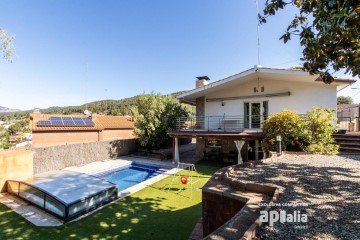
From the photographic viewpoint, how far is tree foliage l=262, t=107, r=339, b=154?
10.5 m

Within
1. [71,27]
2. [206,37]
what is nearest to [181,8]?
[206,37]

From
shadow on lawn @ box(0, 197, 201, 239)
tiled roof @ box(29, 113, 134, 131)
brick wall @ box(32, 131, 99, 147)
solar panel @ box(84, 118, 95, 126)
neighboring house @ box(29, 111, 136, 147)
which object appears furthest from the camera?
solar panel @ box(84, 118, 95, 126)

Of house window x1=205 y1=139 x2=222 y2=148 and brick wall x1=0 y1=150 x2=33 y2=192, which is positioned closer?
brick wall x1=0 y1=150 x2=33 y2=192

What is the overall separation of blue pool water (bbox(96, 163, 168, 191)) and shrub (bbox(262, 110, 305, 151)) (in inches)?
333

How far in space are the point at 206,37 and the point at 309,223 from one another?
18833mm

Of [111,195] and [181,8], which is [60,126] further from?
[181,8]

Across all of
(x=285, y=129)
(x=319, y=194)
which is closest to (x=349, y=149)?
(x=285, y=129)

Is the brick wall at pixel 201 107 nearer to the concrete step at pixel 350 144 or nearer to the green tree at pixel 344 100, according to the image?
the concrete step at pixel 350 144

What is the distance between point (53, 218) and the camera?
7.99 meters

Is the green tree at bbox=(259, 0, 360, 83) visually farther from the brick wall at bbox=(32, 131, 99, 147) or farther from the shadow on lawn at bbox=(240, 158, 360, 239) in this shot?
the brick wall at bbox=(32, 131, 99, 147)

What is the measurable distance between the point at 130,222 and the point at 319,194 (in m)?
6.57

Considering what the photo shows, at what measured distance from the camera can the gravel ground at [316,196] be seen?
10.0 ft

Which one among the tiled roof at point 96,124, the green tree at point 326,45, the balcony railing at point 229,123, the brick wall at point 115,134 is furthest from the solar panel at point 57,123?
the green tree at point 326,45

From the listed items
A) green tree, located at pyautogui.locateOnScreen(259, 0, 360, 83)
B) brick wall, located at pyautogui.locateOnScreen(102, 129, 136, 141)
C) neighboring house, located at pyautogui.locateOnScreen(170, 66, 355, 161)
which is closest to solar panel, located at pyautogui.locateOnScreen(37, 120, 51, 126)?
brick wall, located at pyautogui.locateOnScreen(102, 129, 136, 141)
